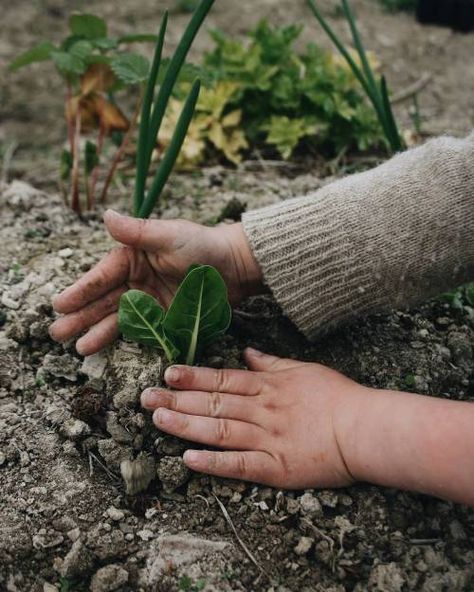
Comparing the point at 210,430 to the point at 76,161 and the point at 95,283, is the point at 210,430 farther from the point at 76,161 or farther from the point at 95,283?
the point at 76,161

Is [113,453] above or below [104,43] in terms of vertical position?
below

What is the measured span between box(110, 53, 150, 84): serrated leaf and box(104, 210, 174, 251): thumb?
1.36 feet

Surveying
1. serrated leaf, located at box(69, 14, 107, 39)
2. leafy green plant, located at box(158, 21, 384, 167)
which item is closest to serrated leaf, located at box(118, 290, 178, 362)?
serrated leaf, located at box(69, 14, 107, 39)

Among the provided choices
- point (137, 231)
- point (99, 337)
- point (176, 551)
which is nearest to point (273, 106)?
point (137, 231)

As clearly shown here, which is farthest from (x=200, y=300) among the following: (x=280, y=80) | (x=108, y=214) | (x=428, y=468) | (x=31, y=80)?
(x=31, y=80)

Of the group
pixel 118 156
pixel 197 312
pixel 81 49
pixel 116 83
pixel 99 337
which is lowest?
pixel 99 337

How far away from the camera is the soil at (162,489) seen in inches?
50.2

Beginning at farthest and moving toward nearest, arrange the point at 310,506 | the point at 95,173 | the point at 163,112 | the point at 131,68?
the point at 95,173 → the point at 131,68 → the point at 163,112 → the point at 310,506

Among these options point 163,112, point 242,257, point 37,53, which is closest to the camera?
point 163,112

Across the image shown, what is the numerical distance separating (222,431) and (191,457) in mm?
92

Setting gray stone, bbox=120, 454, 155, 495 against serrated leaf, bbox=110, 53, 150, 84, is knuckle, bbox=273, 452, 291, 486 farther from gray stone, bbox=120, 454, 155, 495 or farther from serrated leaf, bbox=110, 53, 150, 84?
serrated leaf, bbox=110, 53, 150, 84

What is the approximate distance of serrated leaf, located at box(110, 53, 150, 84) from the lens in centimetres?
174

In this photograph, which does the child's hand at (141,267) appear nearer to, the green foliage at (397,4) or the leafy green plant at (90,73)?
the leafy green plant at (90,73)

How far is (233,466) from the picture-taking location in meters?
1.39
